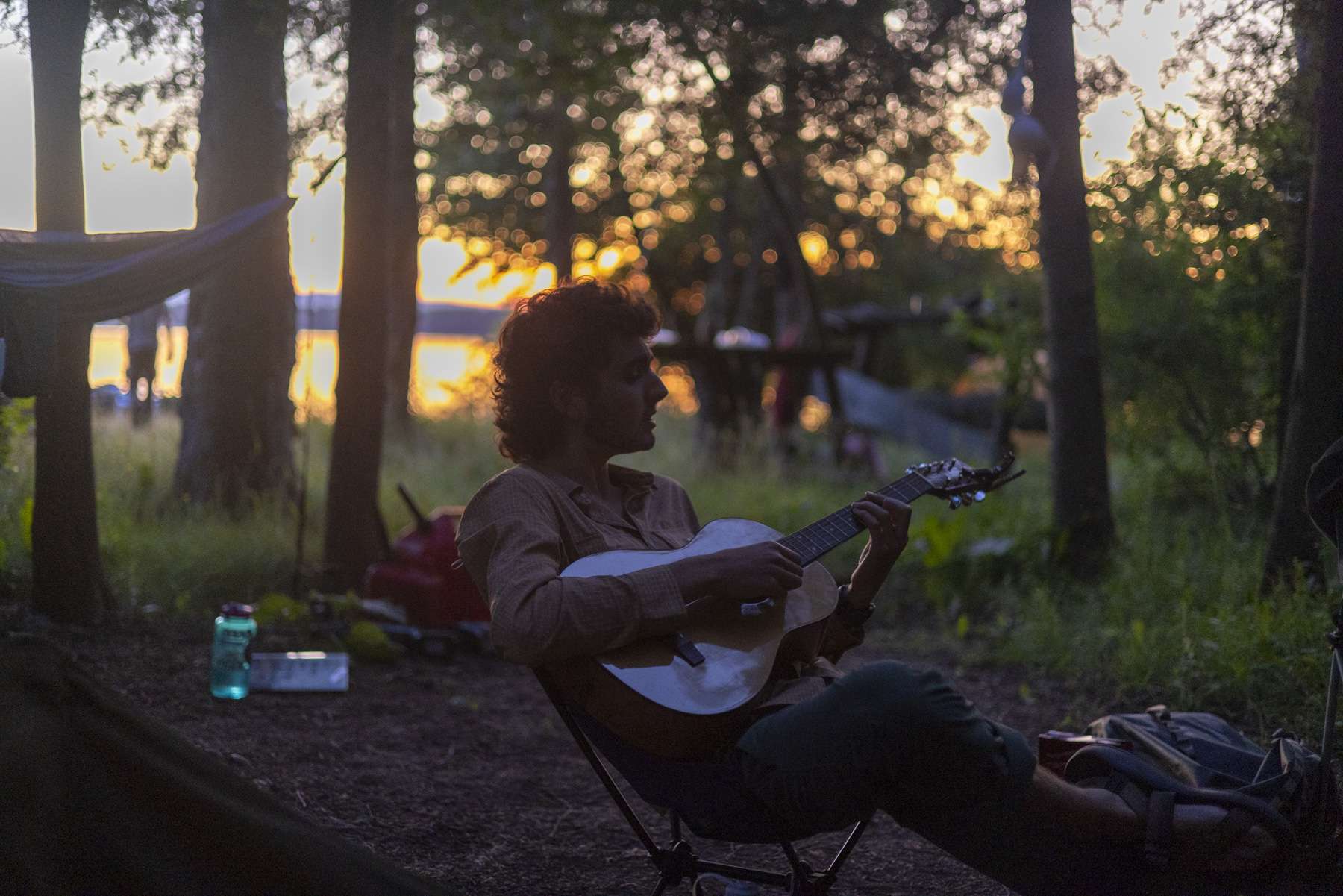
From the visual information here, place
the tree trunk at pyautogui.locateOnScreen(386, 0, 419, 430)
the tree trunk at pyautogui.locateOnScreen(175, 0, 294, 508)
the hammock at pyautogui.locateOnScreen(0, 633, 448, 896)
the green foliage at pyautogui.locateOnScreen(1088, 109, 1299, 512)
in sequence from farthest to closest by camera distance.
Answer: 1. the tree trunk at pyautogui.locateOnScreen(386, 0, 419, 430)
2. the tree trunk at pyautogui.locateOnScreen(175, 0, 294, 508)
3. the green foliage at pyautogui.locateOnScreen(1088, 109, 1299, 512)
4. the hammock at pyautogui.locateOnScreen(0, 633, 448, 896)

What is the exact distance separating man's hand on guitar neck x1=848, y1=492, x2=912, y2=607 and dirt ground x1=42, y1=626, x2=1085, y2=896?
0.91 meters

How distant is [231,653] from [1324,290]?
3.99 metres

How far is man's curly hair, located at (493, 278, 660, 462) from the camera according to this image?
277 centimetres

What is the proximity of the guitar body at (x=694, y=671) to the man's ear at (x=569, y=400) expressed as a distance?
35cm

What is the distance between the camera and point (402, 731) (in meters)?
4.57

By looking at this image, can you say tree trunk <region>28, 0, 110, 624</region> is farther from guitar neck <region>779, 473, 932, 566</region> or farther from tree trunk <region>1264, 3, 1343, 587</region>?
tree trunk <region>1264, 3, 1343, 587</region>

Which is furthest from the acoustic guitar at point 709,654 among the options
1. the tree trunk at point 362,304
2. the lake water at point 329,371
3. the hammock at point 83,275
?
the tree trunk at point 362,304

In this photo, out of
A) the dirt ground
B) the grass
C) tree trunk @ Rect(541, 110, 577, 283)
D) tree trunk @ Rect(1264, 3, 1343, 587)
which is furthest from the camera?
tree trunk @ Rect(541, 110, 577, 283)

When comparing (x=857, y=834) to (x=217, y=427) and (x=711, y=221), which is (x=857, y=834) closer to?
(x=217, y=427)

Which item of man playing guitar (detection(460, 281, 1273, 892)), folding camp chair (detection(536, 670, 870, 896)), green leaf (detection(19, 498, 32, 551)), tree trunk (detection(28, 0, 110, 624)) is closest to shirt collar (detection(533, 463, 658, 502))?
man playing guitar (detection(460, 281, 1273, 892))

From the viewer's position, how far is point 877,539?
2.73 m

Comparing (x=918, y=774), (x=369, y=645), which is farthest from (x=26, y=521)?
(x=918, y=774)

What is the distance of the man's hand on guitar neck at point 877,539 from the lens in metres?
2.69

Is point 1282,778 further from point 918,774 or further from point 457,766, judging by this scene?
point 457,766
